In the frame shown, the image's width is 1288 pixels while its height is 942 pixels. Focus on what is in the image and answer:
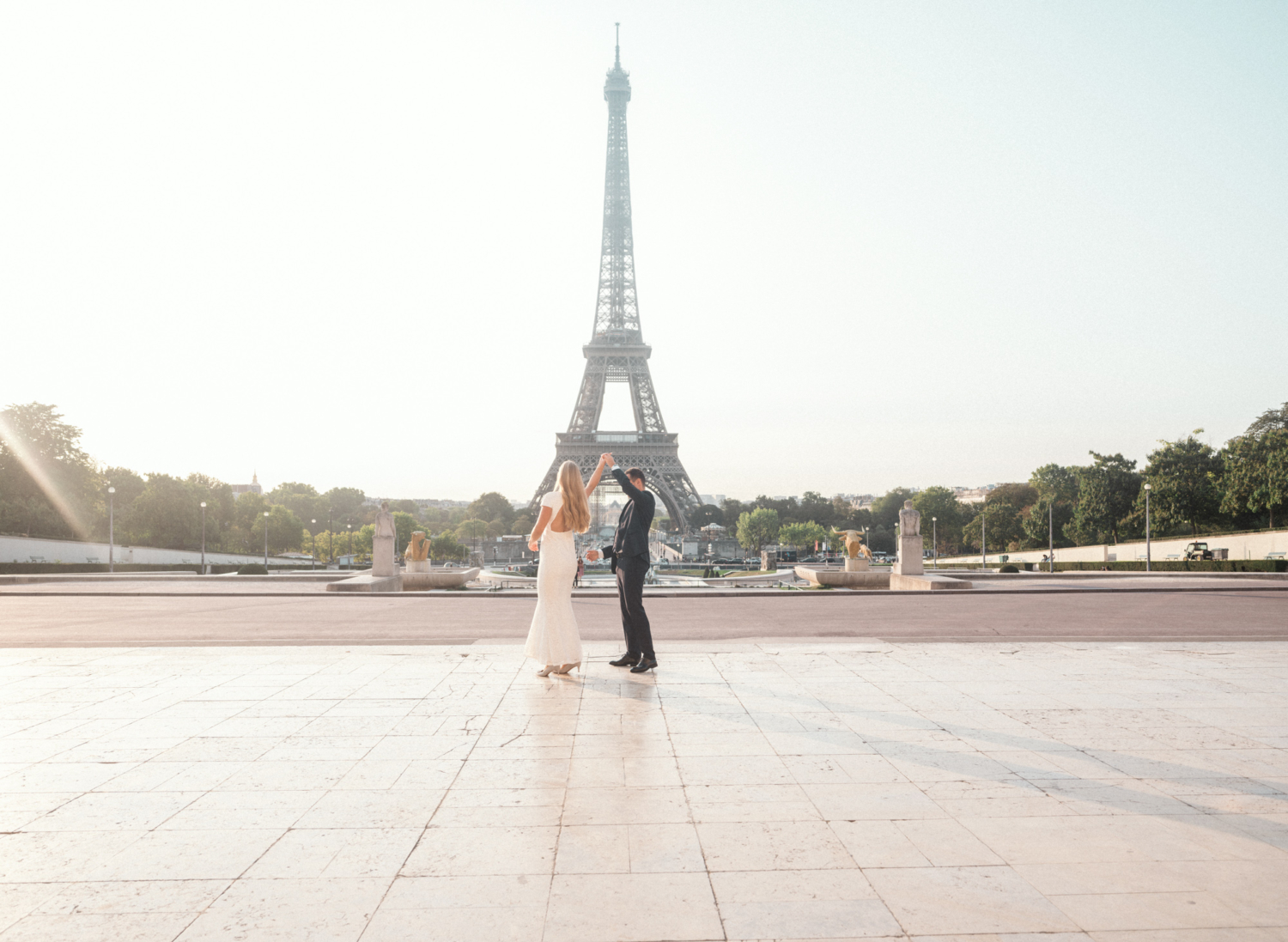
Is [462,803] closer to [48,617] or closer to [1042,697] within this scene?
[1042,697]

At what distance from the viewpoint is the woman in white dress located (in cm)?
802

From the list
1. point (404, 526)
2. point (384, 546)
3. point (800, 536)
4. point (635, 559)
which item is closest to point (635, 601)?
point (635, 559)

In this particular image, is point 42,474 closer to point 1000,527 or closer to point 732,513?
point 1000,527

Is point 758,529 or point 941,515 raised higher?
point 941,515

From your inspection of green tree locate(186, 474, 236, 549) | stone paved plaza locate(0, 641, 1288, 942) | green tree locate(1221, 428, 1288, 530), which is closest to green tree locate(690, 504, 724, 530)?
green tree locate(186, 474, 236, 549)

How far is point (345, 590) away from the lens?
2281 centimetres

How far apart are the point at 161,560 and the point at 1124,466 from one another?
7342 cm

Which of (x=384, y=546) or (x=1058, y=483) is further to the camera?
(x=1058, y=483)

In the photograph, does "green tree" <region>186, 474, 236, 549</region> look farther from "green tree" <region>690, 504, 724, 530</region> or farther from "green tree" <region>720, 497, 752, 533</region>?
"green tree" <region>720, 497, 752, 533</region>

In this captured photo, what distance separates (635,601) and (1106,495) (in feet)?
227

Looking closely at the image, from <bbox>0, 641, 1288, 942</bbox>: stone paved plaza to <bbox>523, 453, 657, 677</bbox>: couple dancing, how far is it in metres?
0.45

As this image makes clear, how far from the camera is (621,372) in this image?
3268 inches


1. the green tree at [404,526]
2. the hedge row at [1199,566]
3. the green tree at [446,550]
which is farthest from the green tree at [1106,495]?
the green tree at [446,550]

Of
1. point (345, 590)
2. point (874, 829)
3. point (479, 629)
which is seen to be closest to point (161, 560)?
point (345, 590)
